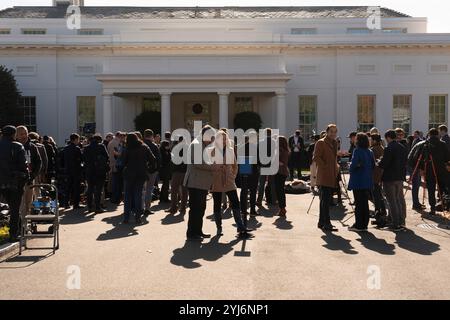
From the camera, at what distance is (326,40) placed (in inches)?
1554

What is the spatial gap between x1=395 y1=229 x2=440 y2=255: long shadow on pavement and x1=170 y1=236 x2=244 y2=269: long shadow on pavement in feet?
8.95

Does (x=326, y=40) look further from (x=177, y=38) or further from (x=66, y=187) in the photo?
(x=66, y=187)

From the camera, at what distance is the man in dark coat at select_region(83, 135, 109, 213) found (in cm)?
1440

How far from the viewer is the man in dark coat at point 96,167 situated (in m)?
14.4

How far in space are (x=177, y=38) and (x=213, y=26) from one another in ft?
10.9

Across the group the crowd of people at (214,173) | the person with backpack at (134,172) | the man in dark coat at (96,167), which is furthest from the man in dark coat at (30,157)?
the man in dark coat at (96,167)

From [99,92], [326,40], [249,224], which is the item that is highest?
[326,40]

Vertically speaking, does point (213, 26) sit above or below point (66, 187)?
above

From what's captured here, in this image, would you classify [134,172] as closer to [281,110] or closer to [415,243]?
[415,243]

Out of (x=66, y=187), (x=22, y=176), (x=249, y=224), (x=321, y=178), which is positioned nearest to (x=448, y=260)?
(x=321, y=178)

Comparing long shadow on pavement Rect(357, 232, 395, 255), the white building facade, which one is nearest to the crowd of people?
long shadow on pavement Rect(357, 232, 395, 255)

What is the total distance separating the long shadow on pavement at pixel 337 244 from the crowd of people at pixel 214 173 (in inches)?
31.4

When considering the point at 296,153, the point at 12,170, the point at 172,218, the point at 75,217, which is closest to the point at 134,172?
the point at 172,218

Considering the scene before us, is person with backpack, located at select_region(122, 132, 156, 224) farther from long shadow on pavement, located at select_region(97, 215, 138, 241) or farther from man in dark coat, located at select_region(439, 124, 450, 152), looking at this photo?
man in dark coat, located at select_region(439, 124, 450, 152)
